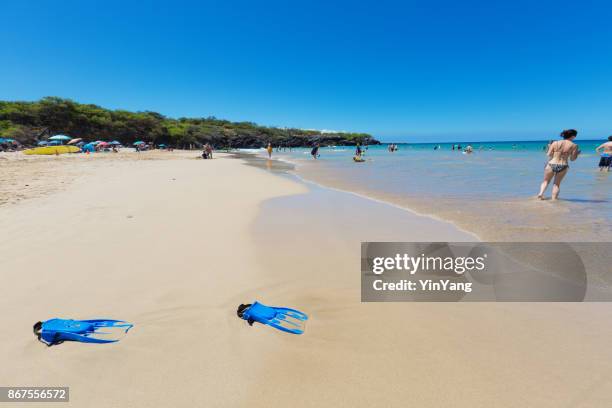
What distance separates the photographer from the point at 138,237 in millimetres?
4594

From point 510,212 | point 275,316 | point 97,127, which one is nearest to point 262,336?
point 275,316

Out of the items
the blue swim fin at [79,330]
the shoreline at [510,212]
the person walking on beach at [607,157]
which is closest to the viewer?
the blue swim fin at [79,330]

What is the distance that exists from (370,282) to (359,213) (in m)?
3.45

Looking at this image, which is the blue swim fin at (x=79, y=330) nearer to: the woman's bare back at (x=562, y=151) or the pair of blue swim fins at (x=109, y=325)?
the pair of blue swim fins at (x=109, y=325)

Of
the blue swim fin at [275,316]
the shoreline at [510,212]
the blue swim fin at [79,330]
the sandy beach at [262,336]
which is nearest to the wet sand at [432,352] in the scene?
the sandy beach at [262,336]

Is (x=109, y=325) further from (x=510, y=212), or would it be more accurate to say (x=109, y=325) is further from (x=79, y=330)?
(x=510, y=212)

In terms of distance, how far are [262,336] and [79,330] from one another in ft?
4.97

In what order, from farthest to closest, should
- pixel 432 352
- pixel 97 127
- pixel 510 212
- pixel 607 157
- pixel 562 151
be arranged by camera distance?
pixel 97 127 < pixel 607 157 < pixel 562 151 < pixel 510 212 < pixel 432 352

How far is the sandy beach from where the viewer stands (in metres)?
1.81

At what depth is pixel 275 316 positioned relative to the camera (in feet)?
8.41

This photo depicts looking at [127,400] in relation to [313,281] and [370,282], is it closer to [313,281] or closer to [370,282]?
[313,281]

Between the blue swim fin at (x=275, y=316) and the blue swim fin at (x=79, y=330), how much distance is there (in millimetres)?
1033

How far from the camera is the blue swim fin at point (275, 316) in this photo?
246 centimetres

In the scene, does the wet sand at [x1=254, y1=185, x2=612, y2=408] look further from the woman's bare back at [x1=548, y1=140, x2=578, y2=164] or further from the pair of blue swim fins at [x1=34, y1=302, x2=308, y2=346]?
the woman's bare back at [x1=548, y1=140, x2=578, y2=164]
